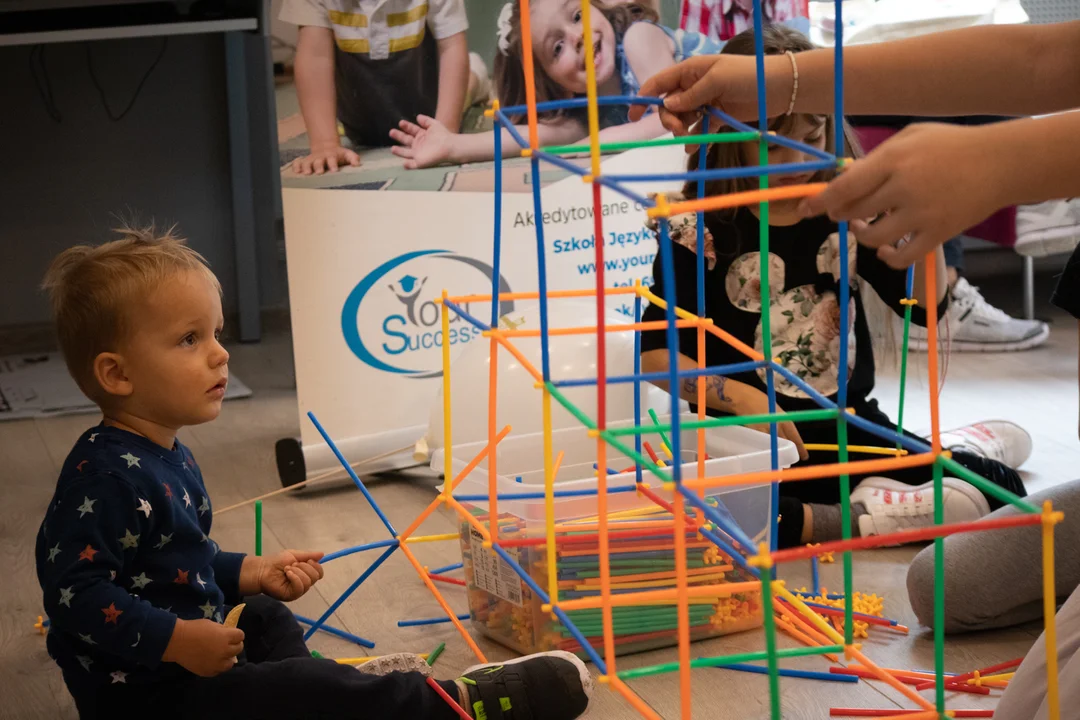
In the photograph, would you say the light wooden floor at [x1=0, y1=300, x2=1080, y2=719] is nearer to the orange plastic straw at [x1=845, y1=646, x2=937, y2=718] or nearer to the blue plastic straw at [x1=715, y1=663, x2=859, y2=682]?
the blue plastic straw at [x1=715, y1=663, x2=859, y2=682]

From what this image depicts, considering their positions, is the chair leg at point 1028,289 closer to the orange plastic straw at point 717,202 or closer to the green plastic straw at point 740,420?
the green plastic straw at point 740,420

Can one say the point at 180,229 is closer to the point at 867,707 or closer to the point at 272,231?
the point at 272,231

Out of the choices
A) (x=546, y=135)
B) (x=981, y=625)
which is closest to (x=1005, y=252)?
(x=546, y=135)

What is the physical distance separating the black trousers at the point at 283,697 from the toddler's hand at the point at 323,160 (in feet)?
3.07

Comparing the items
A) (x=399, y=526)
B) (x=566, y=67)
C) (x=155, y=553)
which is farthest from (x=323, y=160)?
(x=155, y=553)

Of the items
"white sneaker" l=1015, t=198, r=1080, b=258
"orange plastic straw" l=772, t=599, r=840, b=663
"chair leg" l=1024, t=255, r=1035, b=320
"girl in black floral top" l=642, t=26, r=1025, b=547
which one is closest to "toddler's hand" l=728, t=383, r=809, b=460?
"girl in black floral top" l=642, t=26, r=1025, b=547

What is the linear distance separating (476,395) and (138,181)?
1.62m

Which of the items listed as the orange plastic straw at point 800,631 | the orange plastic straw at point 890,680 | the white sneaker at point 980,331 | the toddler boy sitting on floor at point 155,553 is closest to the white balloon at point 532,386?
the orange plastic straw at point 800,631

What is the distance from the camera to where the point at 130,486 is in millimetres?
978

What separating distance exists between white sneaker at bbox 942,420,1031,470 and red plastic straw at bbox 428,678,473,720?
930 mm

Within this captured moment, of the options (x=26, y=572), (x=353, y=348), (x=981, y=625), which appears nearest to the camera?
(x=981, y=625)

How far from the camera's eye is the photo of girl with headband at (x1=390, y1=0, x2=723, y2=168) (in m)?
1.87

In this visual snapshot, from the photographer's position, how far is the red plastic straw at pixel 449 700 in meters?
1.05

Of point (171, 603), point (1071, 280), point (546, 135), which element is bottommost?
point (171, 603)
